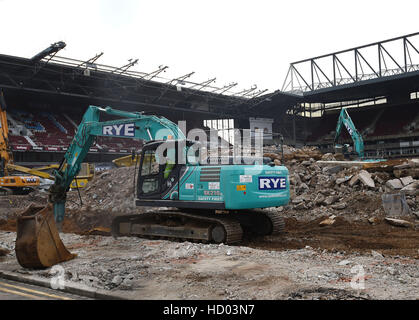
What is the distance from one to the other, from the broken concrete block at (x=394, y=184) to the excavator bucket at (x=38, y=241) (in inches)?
454

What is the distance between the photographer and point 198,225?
34.6 ft

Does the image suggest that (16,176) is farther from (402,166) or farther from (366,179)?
(402,166)

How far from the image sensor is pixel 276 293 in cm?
553

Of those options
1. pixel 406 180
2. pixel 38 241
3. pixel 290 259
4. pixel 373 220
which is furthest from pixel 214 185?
pixel 406 180

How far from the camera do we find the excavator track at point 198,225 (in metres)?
10.1

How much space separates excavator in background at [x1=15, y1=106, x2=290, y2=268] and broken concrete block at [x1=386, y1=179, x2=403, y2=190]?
215 inches

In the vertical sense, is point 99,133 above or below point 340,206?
above

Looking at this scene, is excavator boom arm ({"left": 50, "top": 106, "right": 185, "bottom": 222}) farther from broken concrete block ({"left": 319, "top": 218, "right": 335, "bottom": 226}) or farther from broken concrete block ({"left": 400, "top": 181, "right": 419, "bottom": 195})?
broken concrete block ({"left": 400, "top": 181, "right": 419, "bottom": 195})

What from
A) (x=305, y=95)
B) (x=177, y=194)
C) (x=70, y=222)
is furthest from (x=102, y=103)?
(x=177, y=194)

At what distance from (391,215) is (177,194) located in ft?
24.1

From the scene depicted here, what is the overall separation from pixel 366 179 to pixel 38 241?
1197cm

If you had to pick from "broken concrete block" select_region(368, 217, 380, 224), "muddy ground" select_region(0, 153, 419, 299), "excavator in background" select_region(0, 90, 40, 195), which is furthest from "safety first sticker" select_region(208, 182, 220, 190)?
"excavator in background" select_region(0, 90, 40, 195)

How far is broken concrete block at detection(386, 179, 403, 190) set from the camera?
14530 mm
